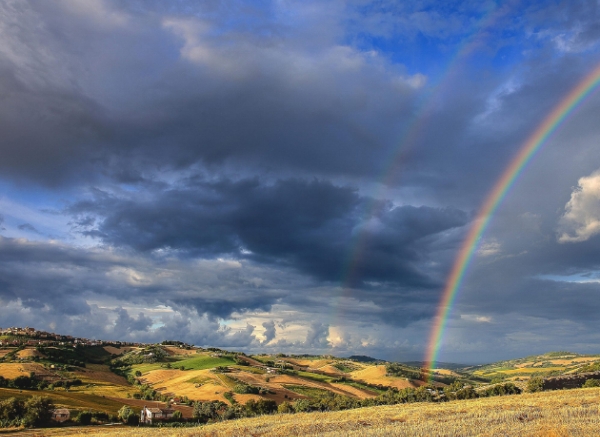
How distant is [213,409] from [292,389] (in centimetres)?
6070

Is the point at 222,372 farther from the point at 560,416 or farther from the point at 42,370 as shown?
the point at 560,416

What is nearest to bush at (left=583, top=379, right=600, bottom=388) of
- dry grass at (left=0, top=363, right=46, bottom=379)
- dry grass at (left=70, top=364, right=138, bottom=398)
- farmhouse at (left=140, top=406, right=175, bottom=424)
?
farmhouse at (left=140, top=406, right=175, bottom=424)

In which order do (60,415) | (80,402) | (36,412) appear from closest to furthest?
1. (36,412)
2. (60,415)
3. (80,402)

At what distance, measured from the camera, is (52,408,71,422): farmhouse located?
7369cm

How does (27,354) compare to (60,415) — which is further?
(27,354)

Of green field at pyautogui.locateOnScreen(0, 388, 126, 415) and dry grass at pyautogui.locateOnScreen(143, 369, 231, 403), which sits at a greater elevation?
green field at pyautogui.locateOnScreen(0, 388, 126, 415)

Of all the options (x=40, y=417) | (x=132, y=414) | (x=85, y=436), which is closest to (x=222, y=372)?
(x=132, y=414)

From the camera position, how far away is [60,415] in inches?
2948

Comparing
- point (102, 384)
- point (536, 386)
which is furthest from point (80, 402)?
point (536, 386)

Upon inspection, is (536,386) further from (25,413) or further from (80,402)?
(80,402)

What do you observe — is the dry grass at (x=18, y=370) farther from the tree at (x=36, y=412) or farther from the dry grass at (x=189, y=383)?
the tree at (x=36, y=412)

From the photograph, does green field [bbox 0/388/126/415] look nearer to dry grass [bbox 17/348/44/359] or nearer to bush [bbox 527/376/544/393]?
bush [bbox 527/376/544/393]

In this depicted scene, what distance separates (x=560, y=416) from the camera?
31.4 metres

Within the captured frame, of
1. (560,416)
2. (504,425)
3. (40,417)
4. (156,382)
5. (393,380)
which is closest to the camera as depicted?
(504,425)
